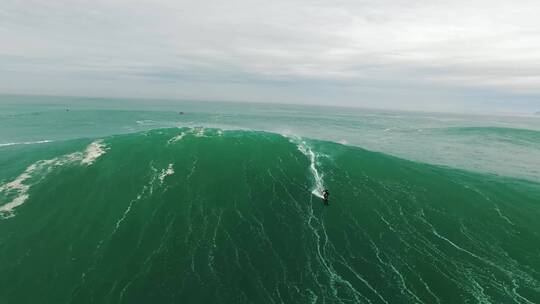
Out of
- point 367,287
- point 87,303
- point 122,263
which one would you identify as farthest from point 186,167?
point 367,287

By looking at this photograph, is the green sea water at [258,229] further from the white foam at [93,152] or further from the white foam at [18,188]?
the white foam at [93,152]

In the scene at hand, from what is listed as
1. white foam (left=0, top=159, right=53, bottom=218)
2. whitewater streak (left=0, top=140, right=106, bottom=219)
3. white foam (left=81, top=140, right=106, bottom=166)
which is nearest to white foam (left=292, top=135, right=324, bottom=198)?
whitewater streak (left=0, top=140, right=106, bottom=219)

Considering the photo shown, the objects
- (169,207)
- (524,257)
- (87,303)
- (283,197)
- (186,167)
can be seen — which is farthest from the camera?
(186,167)

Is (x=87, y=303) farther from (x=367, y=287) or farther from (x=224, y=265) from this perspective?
(x=367, y=287)

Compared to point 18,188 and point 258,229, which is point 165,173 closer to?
point 18,188

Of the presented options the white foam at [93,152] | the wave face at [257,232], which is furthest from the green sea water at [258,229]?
the white foam at [93,152]

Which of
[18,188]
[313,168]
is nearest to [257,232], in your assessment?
[313,168]
